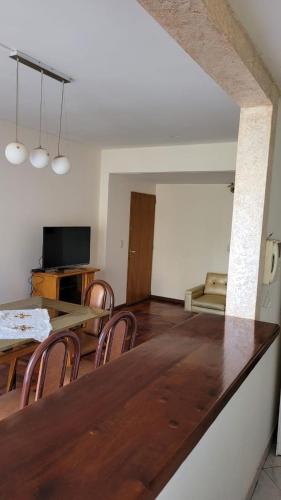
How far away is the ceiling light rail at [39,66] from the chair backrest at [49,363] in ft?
5.65

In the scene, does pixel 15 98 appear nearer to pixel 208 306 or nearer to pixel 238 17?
pixel 238 17

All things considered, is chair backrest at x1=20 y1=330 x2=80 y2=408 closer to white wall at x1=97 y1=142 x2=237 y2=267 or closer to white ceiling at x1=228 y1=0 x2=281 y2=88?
white ceiling at x1=228 y1=0 x2=281 y2=88

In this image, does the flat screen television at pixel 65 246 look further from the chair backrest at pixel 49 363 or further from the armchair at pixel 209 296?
the chair backrest at pixel 49 363

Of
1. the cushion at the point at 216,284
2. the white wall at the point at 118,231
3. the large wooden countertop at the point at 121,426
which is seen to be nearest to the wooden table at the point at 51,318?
the large wooden countertop at the point at 121,426

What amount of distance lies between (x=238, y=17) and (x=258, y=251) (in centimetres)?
120

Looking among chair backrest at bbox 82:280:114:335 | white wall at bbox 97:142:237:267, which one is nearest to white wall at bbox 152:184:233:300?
white wall at bbox 97:142:237:267

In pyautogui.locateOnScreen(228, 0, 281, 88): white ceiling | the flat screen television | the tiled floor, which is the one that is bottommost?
the tiled floor

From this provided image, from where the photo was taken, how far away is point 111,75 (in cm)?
258

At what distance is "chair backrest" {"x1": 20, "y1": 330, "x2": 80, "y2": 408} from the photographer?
1.63 m

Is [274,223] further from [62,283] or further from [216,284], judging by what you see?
[216,284]

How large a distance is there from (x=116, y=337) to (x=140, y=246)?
4.57 m

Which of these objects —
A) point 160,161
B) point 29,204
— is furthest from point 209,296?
point 29,204

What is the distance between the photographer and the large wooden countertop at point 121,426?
0.80m

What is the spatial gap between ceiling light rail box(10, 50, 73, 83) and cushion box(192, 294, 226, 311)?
3.63 meters
